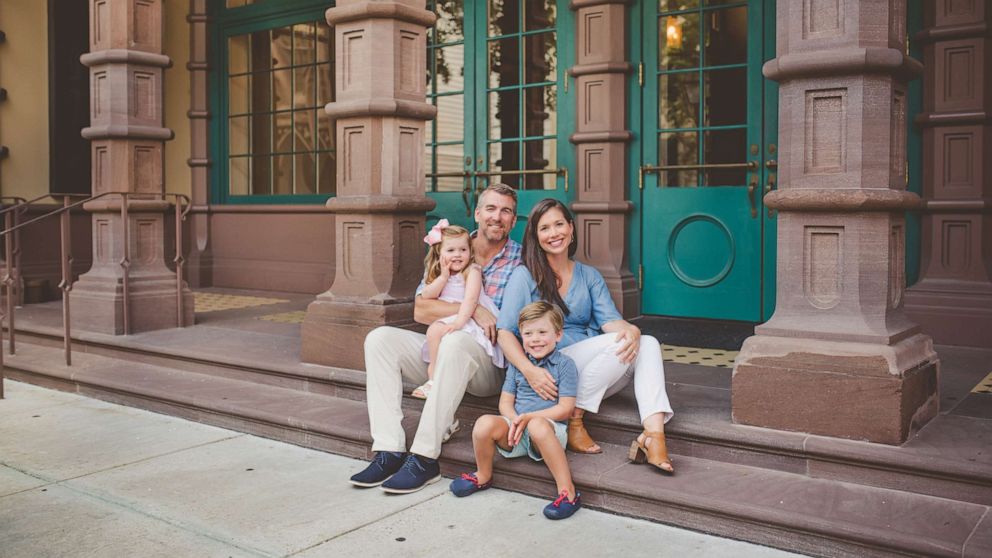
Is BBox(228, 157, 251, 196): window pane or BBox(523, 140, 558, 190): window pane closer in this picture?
BBox(523, 140, 558, 190): window pane

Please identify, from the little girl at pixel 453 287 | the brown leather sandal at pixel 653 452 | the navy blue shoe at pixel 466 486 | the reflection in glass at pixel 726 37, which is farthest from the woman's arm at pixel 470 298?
the reflection in glass at pixel 726 37

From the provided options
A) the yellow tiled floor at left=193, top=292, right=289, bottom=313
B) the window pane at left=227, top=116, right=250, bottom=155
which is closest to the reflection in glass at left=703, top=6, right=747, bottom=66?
the yellow tiled floor at left=193, top=292, right=289, bottom=313

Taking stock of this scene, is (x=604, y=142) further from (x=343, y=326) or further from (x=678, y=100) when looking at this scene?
(x=343, y=326)

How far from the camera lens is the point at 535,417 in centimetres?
371

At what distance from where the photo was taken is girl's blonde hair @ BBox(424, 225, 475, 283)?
4.34m

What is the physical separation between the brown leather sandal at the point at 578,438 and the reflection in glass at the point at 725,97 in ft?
11.5

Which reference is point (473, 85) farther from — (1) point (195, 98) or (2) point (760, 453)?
(2) point (760, 453)

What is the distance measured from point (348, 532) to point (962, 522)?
2.22 metres

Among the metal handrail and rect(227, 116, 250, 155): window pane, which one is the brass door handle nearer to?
the metal handrail

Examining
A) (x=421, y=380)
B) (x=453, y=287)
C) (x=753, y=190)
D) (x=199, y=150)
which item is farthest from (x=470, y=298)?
(x=199, y=150)

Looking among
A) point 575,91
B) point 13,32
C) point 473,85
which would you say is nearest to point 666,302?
point 575,91

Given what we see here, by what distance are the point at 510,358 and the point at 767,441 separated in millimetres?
1120

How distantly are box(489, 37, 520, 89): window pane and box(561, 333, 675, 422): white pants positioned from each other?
4367 millimetres

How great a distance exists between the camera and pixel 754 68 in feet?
21.6
